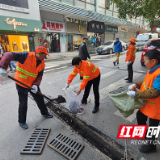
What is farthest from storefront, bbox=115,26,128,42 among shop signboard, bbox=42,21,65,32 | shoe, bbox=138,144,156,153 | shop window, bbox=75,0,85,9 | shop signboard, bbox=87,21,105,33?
shoe, bbox=138,144,156,153

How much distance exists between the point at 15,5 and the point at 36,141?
12.0 meters

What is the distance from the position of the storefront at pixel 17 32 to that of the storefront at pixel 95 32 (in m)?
8.51

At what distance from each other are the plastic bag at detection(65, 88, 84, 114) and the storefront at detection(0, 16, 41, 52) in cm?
1024

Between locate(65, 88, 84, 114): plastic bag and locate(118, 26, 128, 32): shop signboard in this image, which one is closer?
locate(65, 88, 84, 114): plastic bag

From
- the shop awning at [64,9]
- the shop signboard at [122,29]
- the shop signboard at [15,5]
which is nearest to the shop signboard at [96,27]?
the shop awning at [64,9]

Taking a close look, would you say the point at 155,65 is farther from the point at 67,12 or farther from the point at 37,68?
the point at 67,12

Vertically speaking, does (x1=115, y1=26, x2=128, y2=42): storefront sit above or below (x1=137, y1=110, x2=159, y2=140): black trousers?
above

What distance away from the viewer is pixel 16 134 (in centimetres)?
250

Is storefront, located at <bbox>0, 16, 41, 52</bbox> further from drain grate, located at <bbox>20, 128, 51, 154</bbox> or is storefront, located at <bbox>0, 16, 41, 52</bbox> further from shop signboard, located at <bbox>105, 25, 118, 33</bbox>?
shop signboard, located at <bbox>105, 25, 118, 33</bbox>

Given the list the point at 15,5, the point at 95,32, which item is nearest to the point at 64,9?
the point at 15,5

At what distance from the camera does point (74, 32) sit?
54.5 feet

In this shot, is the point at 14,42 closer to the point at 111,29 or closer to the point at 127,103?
the point at 127,103

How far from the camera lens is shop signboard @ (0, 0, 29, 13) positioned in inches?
385

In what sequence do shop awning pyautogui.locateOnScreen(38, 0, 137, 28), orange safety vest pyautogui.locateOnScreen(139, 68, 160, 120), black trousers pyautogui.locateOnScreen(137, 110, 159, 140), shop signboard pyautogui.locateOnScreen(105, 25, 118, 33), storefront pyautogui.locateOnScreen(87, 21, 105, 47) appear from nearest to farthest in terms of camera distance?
orange safety vest pyautogui.locateOnScreen(139, 68, 160, 120) → black trousers pyautogui.locateOnScreen(137, 110, 159, 140) → shop awning pyautogui.locateOnScreen(38, 0, 137, 28) → storefront pyautogui.locateOnScreen(87, 21, 105, 47) → shop signboard pyautogui.locateOnScreen(105, 25, 118, 33)
